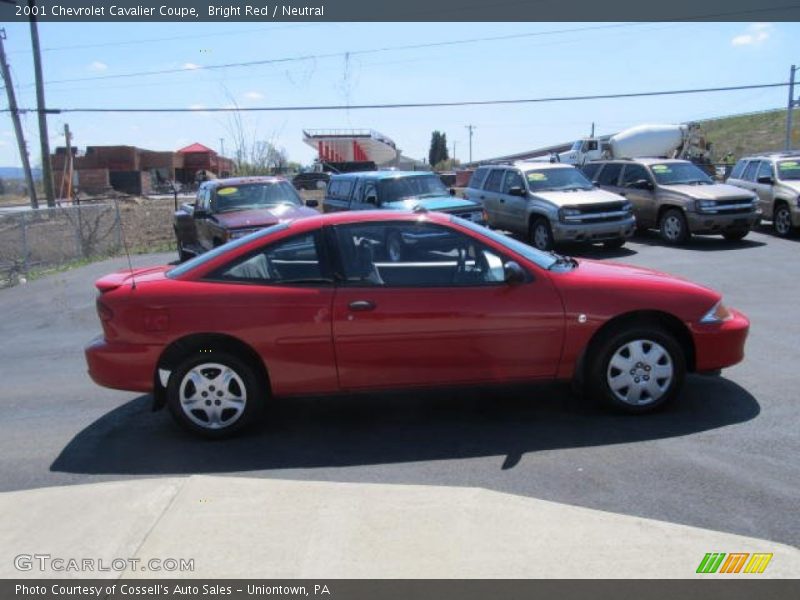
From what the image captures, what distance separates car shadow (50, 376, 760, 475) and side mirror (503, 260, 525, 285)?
1.02 m

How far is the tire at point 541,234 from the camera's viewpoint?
14836 millimetres

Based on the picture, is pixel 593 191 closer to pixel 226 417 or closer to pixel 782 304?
pixel 782 304

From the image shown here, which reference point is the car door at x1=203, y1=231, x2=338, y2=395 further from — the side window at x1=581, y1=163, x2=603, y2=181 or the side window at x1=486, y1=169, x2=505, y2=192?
the side window at x1=581, y1=163, x2=603, y2=181

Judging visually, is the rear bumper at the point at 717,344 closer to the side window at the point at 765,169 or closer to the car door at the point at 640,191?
the car door at the point at 640,191

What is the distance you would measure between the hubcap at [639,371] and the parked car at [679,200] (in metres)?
10.8

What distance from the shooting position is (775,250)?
14234mm

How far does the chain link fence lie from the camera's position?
1438cm

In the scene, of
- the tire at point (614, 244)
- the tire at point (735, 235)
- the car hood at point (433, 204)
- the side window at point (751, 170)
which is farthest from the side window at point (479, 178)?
the side window at point (751, 170)

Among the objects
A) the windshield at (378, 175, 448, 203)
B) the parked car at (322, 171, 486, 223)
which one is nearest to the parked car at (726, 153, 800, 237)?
the parked car at (322, 171, 486, 223)

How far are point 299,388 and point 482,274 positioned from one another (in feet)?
5.04

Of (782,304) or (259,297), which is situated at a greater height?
(259,297)

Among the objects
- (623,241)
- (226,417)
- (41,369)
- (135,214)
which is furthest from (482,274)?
(135,214)

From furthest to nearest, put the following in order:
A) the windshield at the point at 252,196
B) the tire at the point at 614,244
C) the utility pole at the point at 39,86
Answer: the utility pole at the point at 39,86 < the tire at the point at 614,244 < the windshield at the point at 252,196
